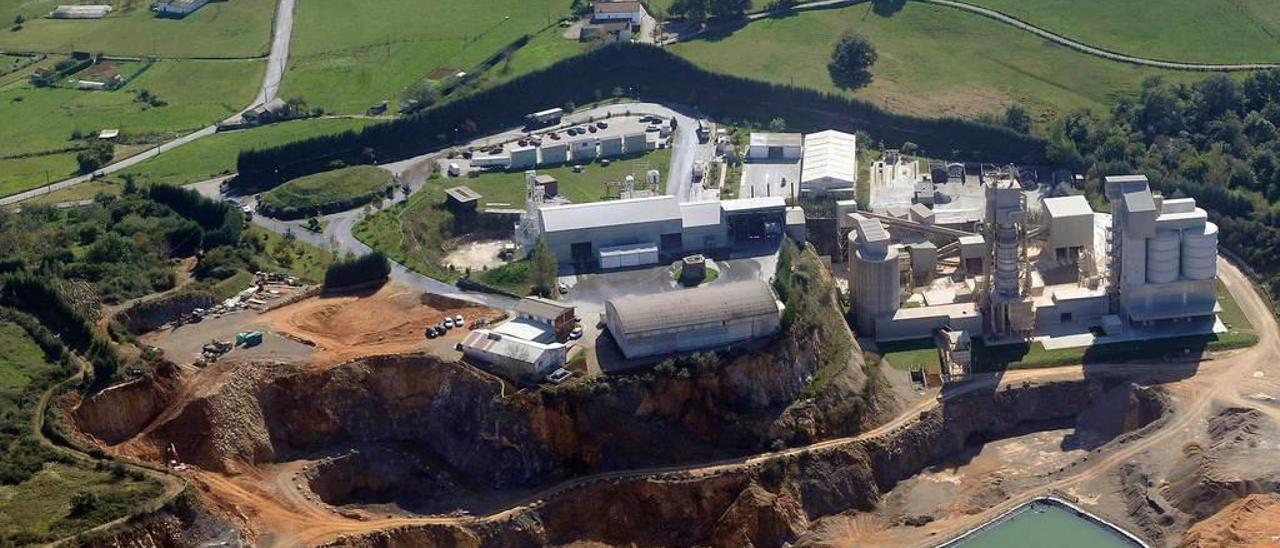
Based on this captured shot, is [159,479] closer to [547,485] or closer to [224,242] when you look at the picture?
[547,485]

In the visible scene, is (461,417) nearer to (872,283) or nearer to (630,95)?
(872,283)

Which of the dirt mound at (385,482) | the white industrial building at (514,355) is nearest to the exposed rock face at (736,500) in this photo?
the dirt mound at (385,482)

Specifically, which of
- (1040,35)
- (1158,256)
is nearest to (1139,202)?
(1158,256)

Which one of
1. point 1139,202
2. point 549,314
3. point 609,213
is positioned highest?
point 1139,202

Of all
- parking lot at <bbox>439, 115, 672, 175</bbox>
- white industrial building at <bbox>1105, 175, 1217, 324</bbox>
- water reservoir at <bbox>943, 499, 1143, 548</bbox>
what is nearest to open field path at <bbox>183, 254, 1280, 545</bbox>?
water reservoir at <bbox>943, 499, 1143, 548</bbox>

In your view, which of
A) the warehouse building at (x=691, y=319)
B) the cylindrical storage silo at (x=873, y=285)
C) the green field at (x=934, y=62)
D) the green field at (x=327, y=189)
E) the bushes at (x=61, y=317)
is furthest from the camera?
the green field at (x=934, y=62)

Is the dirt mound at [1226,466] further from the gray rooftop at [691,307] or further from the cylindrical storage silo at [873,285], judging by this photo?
the gray rooftop at [691,307]

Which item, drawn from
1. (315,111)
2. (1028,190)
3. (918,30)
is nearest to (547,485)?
(1028,190)

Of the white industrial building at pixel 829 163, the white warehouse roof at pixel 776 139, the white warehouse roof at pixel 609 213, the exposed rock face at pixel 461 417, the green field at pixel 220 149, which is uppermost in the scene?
the green field at pixel 220 149
